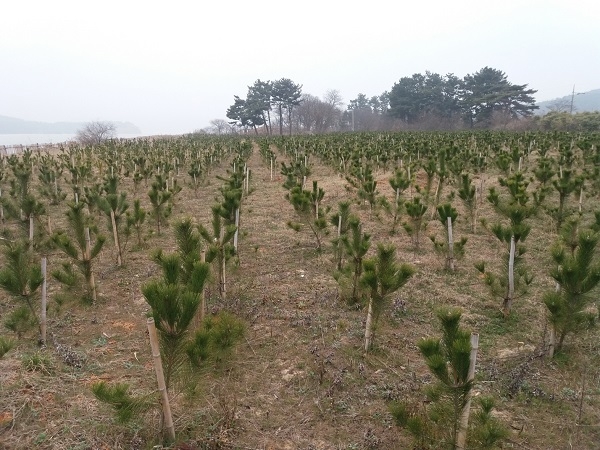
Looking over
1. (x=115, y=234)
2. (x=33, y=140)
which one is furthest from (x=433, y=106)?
(x=33, y=140)

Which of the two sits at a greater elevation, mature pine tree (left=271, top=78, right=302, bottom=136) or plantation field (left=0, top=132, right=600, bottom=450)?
mature pine tree (left=271, top=78, right=302, bottom=136)

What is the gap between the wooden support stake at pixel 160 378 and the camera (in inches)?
97.7

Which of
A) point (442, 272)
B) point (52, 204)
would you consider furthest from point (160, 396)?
point (52, 204)

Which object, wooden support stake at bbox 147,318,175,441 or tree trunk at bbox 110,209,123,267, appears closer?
wooden support stake at bbox 147,318,175,441

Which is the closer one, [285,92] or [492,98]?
[492,98]

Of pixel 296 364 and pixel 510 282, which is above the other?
pixel 510 282

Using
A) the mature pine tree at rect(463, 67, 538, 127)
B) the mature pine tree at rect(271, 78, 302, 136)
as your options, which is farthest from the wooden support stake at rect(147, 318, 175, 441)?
the mature pine tree at rect(271, 78, 302, 136)

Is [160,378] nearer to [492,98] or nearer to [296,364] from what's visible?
[296,364]

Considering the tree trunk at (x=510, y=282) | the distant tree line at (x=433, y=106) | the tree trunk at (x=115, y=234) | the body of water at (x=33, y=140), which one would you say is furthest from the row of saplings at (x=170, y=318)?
the body of water at (x=33, y=140)

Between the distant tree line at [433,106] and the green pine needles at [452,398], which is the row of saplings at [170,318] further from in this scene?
the distant tree line at [433,106]

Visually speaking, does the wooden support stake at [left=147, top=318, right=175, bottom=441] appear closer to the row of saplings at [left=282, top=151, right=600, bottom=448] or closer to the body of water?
the row of saplings at [left=282, top=151, right=600, bottom=448]

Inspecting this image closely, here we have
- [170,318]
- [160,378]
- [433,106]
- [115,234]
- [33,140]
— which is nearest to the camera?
[170,318]

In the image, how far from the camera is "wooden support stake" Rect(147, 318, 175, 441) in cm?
248

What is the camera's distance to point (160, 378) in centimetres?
268
